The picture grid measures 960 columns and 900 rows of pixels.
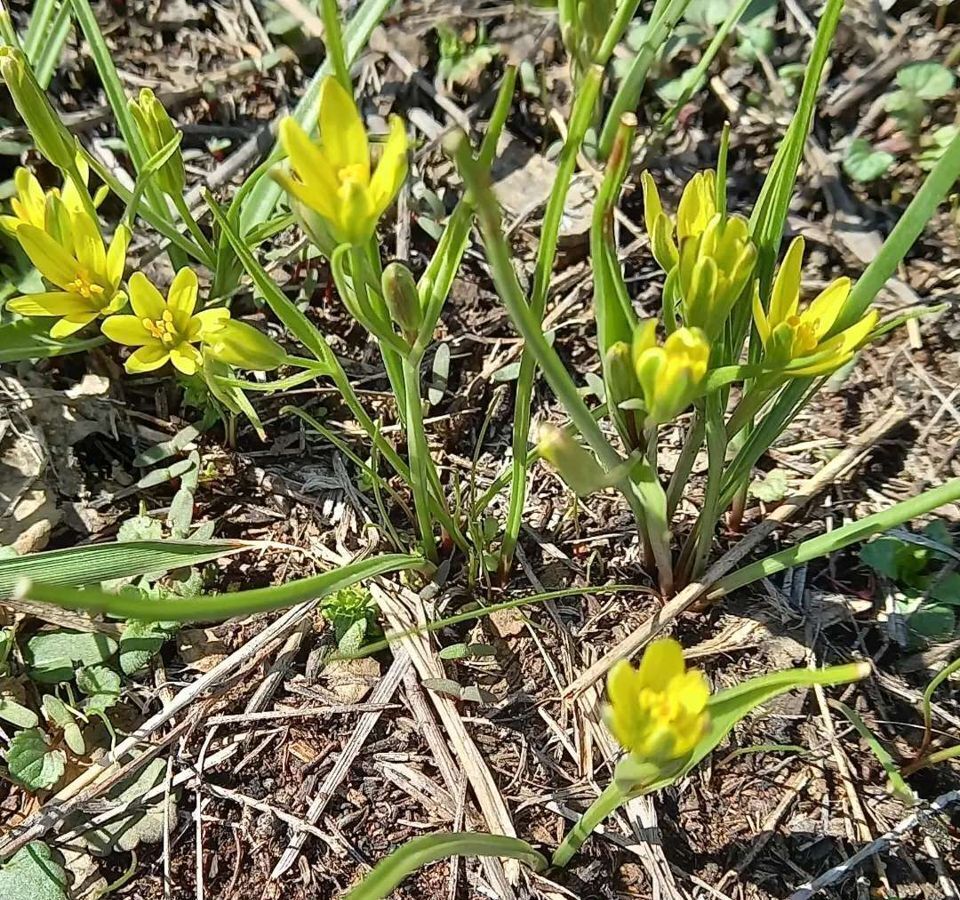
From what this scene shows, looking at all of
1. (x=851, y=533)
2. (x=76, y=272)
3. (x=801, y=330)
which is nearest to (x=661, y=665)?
(x=851, y=533)

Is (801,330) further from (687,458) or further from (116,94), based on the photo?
(116,94)

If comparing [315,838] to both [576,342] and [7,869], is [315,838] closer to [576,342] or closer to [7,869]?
[7,869]

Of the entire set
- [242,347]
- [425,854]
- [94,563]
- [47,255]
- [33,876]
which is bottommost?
[33,876]

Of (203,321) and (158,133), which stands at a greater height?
(158,133)

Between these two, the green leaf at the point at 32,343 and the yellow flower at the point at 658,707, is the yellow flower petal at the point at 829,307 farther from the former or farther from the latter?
the green leaf at the point at 32,343

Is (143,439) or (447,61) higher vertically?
(447,61)

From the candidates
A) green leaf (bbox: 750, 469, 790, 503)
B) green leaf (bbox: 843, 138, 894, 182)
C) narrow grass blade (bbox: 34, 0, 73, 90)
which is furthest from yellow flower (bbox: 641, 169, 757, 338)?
narrow grass blade (bbox: 34, 0, 73, 90)

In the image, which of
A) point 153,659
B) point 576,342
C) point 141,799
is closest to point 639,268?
point 576,342

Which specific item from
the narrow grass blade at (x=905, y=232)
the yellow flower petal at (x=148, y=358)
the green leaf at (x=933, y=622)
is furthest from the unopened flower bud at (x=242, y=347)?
the green leaf at (x=933, y=622)
